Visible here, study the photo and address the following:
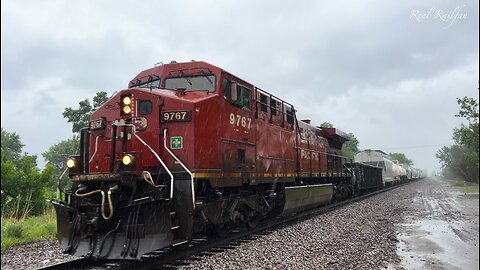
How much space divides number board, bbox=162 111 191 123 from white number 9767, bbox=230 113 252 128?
56.3 inches

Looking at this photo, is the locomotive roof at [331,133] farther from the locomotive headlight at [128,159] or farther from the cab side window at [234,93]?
the locomotive headlight at [128,159]

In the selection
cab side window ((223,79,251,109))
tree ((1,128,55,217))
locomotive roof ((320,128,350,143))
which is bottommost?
tree ((1,128,55,217))

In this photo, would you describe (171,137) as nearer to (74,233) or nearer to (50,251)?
(74,233)

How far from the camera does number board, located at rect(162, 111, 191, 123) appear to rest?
22.5ft

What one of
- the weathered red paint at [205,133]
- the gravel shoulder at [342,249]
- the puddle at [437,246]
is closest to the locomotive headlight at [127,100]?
the weathered red paint at [205,133]

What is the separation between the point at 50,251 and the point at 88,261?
4.94ft

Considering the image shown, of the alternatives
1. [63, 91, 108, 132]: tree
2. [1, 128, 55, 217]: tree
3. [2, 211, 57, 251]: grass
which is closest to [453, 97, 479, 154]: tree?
[2, 211, 57, 251]: grass

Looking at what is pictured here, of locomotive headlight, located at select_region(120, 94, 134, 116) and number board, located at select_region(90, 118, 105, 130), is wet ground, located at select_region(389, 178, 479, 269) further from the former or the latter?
number board, located at select_region(90, 118, 105, 130)

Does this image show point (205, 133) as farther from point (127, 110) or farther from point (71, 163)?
point (71, 163)

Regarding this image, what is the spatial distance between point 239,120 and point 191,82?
1.31m

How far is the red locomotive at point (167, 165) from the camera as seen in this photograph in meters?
5.89

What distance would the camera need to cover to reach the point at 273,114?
1078 centimetres

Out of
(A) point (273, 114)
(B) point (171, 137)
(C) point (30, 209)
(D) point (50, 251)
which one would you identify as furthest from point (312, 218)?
(C) point (30, 209)

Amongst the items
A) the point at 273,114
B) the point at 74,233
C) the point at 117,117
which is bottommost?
the point at 74,233
